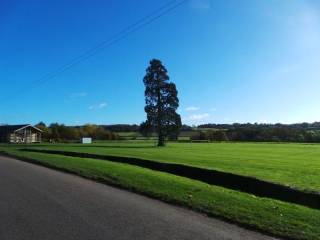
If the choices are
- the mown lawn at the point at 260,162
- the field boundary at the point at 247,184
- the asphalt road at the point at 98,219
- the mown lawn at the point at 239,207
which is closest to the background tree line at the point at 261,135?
the mown lawn at the point at 260,162

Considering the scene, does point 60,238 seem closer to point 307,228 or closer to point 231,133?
point 307,228

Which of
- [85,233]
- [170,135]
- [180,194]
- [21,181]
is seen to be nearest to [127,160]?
[21,181]

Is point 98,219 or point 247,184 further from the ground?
point 247,184

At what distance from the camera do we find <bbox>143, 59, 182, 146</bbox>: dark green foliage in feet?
265

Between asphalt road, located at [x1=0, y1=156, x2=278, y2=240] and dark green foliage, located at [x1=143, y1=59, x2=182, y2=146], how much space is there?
65.2m

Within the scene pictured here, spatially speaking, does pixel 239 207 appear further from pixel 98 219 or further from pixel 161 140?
pixel 161 140

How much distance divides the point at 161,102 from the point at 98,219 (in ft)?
233

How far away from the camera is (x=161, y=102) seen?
267 ft

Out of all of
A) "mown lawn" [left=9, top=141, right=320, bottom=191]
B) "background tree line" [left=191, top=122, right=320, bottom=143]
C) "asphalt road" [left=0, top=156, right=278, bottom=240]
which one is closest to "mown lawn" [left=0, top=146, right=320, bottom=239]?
"asphalt road" [left=0, top=156, right=278, bottom=240]

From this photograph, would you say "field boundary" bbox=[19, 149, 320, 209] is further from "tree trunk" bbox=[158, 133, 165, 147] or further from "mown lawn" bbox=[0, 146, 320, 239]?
"tree trunk" bbox=[158, 133, 165, 147]

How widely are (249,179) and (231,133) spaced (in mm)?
129855

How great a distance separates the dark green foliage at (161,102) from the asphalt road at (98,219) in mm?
65164

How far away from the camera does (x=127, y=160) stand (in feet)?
106

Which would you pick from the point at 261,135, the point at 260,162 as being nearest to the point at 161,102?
the point at 260,162
